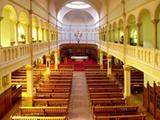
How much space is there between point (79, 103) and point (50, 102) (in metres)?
3.44

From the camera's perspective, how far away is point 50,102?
1831 centimetres

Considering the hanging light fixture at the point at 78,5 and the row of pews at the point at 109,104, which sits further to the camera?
the hanging light fixture at the point at 78,5

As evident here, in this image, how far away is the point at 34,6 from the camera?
21.5 m

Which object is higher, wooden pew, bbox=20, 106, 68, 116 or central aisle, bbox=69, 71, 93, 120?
wooden pew, bbox=20, 106, 68, 116

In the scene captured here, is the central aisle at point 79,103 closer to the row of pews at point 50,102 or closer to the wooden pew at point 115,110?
the row of pews at point 50,102

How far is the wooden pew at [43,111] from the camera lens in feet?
51.9

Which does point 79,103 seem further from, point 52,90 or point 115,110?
point 115,110

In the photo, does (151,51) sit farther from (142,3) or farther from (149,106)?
(149,106)

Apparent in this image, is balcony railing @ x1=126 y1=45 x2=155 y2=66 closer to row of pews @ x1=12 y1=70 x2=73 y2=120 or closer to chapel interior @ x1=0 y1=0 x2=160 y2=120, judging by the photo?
chapel interior @ x1=0 y1=0 x2=160 y2=120

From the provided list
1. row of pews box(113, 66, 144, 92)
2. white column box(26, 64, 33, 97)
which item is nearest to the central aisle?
white column box(26, 64, 33, 97)

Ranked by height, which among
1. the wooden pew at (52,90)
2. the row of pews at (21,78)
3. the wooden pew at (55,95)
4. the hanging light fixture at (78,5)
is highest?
the hanging light fixture at (78,5)

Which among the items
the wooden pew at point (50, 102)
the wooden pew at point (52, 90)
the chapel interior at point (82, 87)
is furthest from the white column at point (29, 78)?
the wooden pew at point (50, 102)

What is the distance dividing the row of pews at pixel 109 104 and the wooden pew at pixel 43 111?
6.50ft

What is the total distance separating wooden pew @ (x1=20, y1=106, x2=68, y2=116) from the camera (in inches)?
623
